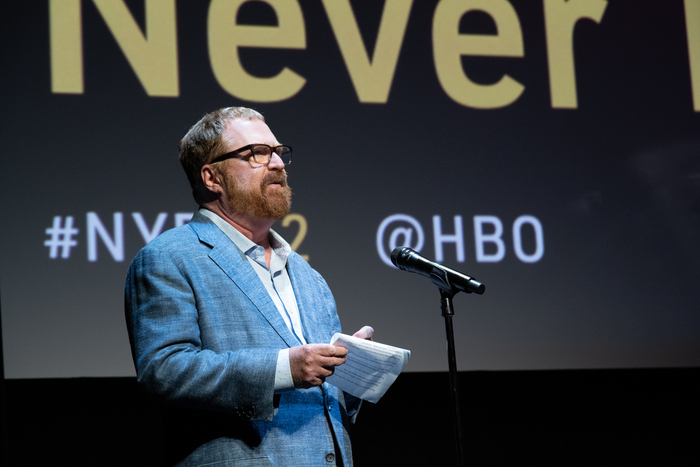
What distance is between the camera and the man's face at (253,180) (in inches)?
75.7

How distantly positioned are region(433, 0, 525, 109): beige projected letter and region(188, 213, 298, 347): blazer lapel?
1847 mm

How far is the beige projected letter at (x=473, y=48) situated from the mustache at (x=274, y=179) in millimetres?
1546

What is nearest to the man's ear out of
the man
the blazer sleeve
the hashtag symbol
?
the man

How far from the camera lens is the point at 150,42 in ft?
10.1

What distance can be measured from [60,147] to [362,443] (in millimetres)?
1778

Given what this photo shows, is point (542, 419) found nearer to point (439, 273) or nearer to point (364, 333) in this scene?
point (439, 273)

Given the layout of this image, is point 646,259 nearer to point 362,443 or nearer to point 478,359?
point 478,359

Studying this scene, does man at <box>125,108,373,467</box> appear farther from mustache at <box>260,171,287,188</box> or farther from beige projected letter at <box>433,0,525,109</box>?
beige projected letter at <box>433,0,525,109</box>

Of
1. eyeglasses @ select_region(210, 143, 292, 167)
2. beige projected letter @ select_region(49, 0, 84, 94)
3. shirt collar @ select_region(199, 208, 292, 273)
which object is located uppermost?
beige projected letter @ select_region(49, 0, 84, 94)

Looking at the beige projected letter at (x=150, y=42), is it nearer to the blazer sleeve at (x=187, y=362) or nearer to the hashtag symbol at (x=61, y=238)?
the hashtag symbol at (x=61, y=238)

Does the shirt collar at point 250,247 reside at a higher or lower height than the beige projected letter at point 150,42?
lower

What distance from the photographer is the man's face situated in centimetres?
192

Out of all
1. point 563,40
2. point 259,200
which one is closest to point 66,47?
point 259,200

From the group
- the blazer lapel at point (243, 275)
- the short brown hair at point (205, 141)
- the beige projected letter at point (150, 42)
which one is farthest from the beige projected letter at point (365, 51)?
the blazer lapel at point (243, 275)
